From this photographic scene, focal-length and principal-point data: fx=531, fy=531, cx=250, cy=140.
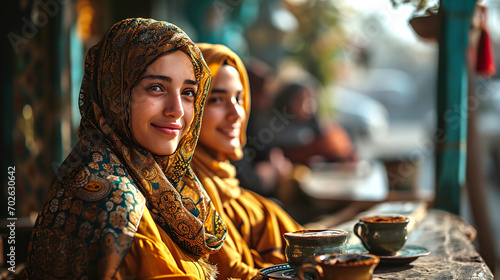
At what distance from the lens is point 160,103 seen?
1.74 meters

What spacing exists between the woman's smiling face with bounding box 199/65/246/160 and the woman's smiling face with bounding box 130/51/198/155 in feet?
1.80

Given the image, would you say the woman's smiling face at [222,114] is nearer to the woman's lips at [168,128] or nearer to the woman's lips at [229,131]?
the woman's lips at [229,131]

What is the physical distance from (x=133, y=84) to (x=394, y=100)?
17722mm

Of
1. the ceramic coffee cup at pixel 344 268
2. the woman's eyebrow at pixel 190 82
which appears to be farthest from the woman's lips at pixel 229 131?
the ceramic coffee cup at pixel 344 268

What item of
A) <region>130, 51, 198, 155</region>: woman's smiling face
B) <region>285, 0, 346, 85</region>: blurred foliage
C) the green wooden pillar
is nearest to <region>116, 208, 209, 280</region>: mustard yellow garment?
<region>130, 51, 198, 155</region>: woman's smiling face

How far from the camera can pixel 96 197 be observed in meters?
1.54

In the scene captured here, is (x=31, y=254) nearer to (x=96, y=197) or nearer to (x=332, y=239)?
(x=96, y=197)

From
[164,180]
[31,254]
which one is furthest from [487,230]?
[31,254]

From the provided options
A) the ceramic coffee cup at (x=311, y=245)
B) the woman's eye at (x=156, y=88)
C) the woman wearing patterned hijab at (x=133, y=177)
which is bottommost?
the ceramic coffee cup at (x=311, y=245)

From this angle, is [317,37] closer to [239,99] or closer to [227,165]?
[239,99]

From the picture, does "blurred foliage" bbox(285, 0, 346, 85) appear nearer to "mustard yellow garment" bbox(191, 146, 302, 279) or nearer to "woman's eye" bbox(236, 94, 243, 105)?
"woman's eye" bbox(236, 94, 243, 105)

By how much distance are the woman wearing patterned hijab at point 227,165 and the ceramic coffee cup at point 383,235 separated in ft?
1.49

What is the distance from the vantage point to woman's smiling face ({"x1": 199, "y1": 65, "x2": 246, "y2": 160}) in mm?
2326

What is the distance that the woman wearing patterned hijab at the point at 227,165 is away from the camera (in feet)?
→ 7.47
